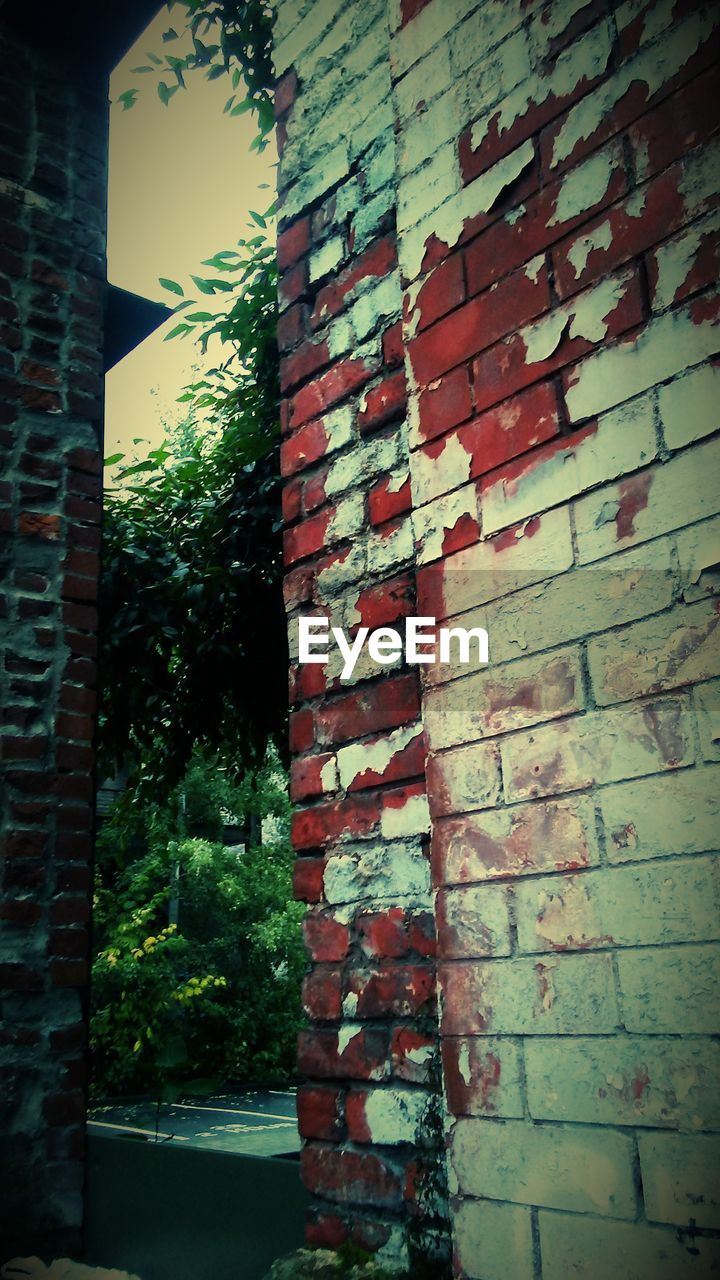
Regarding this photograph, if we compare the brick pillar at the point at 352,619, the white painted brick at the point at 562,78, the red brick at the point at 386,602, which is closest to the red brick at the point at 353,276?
the brick pillar at the point at 352,619

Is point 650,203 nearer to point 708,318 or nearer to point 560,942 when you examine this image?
point 708,318

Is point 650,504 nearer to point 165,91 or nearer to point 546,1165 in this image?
point 546,1165

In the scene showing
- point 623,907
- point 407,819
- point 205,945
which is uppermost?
point 407,819

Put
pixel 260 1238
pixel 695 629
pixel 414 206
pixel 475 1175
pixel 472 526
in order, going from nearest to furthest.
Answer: pixel 695 629, pixel 475 1175, pixel 472 526, pixel 414 206, pixel 260 1238

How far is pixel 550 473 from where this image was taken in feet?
3.62

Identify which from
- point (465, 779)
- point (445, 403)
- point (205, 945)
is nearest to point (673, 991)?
point (465, 779)

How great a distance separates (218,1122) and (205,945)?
27.6 feet

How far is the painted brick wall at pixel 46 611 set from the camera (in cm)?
232

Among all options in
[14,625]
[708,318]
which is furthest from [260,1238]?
[708,318]

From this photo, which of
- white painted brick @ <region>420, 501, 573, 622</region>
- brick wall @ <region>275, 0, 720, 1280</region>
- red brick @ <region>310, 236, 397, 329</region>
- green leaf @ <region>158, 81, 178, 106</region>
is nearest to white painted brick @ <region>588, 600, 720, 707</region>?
brick wall @ <region>275, 0, 720, 1280</region>

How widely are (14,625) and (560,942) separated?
1.91 metres

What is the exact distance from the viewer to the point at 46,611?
257 centimetres

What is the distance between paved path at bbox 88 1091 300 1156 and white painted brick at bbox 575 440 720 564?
2.11 metres

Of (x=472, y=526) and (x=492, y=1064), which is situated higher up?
(x=472, y=526)
